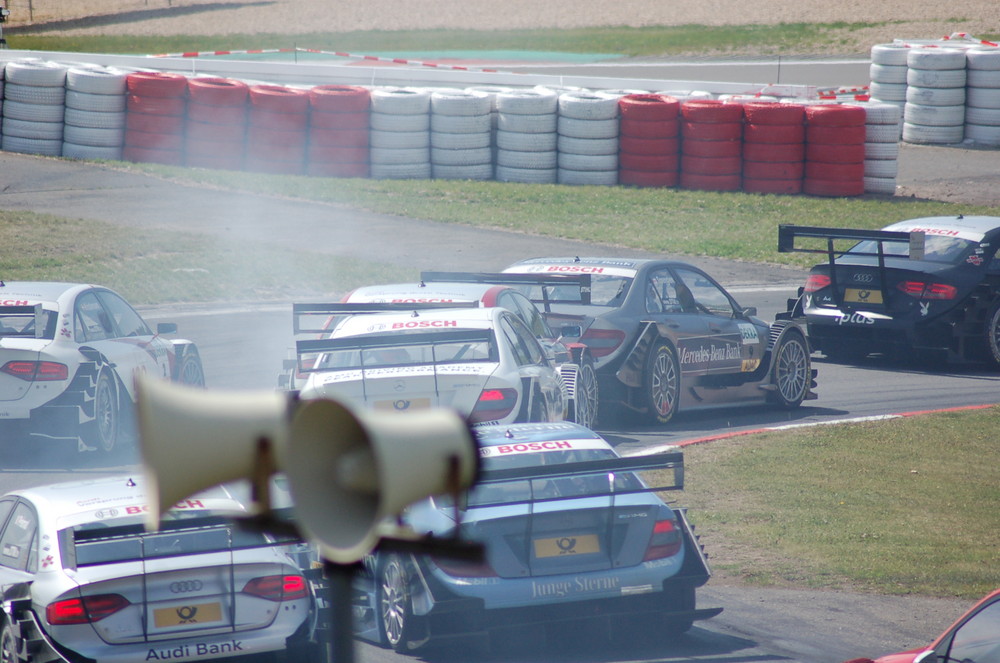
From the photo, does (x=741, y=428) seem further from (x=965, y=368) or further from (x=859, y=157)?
(x=859, y=157)

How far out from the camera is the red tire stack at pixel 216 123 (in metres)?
25.2

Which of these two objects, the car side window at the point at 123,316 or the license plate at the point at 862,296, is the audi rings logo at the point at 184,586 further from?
the license plate at the point at 862,296

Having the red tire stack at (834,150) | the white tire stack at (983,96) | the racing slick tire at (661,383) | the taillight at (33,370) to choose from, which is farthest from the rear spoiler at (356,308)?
the white tire stack at (983,96)

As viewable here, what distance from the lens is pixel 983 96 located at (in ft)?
99.1

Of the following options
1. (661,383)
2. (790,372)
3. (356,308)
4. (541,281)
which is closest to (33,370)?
(356,308)

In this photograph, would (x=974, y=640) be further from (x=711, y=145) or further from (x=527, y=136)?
(x=527, y=136)

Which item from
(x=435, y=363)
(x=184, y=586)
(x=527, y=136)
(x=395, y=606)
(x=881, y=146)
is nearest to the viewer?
(x=184, y=586)

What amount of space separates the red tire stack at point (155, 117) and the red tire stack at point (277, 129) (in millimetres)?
1328

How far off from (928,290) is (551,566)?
9519 millimetres

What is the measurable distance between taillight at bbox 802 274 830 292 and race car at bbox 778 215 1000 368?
0.01m

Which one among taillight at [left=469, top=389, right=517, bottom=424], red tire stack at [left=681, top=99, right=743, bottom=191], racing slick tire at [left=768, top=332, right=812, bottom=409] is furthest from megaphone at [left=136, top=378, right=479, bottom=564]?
red tire stack at [left=681, top=99, right=743, bottom=191]

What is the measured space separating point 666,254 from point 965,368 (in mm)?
7579

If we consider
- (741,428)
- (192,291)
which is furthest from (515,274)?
(192,291)

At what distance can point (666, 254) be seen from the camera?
22703 mm
